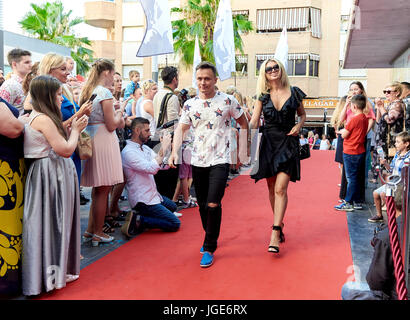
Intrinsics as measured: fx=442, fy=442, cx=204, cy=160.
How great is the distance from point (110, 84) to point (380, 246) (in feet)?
10.6

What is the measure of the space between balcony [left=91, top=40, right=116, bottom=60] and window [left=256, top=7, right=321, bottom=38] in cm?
1249

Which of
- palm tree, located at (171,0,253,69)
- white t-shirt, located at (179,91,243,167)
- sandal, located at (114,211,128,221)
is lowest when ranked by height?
sandal, located at (114,211,128,221)

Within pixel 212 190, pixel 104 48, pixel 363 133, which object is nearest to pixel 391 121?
A: pixel 363 133

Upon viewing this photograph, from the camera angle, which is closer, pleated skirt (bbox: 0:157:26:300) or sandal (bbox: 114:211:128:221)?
pleated skirt (bbox: 0:157:26:300)

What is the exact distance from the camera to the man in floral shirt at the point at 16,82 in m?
5.31

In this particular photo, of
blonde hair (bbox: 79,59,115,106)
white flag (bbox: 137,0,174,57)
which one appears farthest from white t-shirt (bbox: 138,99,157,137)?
blonde hair (bbox: 79,59,115,106)

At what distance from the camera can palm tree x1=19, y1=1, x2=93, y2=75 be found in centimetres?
2732

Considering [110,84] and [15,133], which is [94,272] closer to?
[15,133]

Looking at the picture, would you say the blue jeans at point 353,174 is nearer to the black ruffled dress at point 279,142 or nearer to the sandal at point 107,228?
the black ruffled dress at point 279,142

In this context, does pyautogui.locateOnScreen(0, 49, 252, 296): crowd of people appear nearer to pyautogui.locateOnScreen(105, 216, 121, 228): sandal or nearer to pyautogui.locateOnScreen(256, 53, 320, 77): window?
pyautogui.locateOnScreen(105, 216, 121, 228): sandal

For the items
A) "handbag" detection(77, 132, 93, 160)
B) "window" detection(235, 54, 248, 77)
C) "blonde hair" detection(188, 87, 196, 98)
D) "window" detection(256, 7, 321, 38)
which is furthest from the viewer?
"window" detection(235, 54, 248, 77)

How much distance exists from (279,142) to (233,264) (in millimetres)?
1398

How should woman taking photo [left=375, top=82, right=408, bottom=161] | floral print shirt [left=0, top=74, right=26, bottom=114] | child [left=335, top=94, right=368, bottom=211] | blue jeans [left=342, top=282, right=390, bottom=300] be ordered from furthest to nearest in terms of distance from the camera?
child [left=335, top=94, right=368, bottom=211] → woman taking photo [left=375, top=82, right=408, bottom=161] → floral print shirt [left=0, top=74, right=26, bottom=114] → blue jeans [left=342, top=282, right=390, bottom=300]

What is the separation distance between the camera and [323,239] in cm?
521
